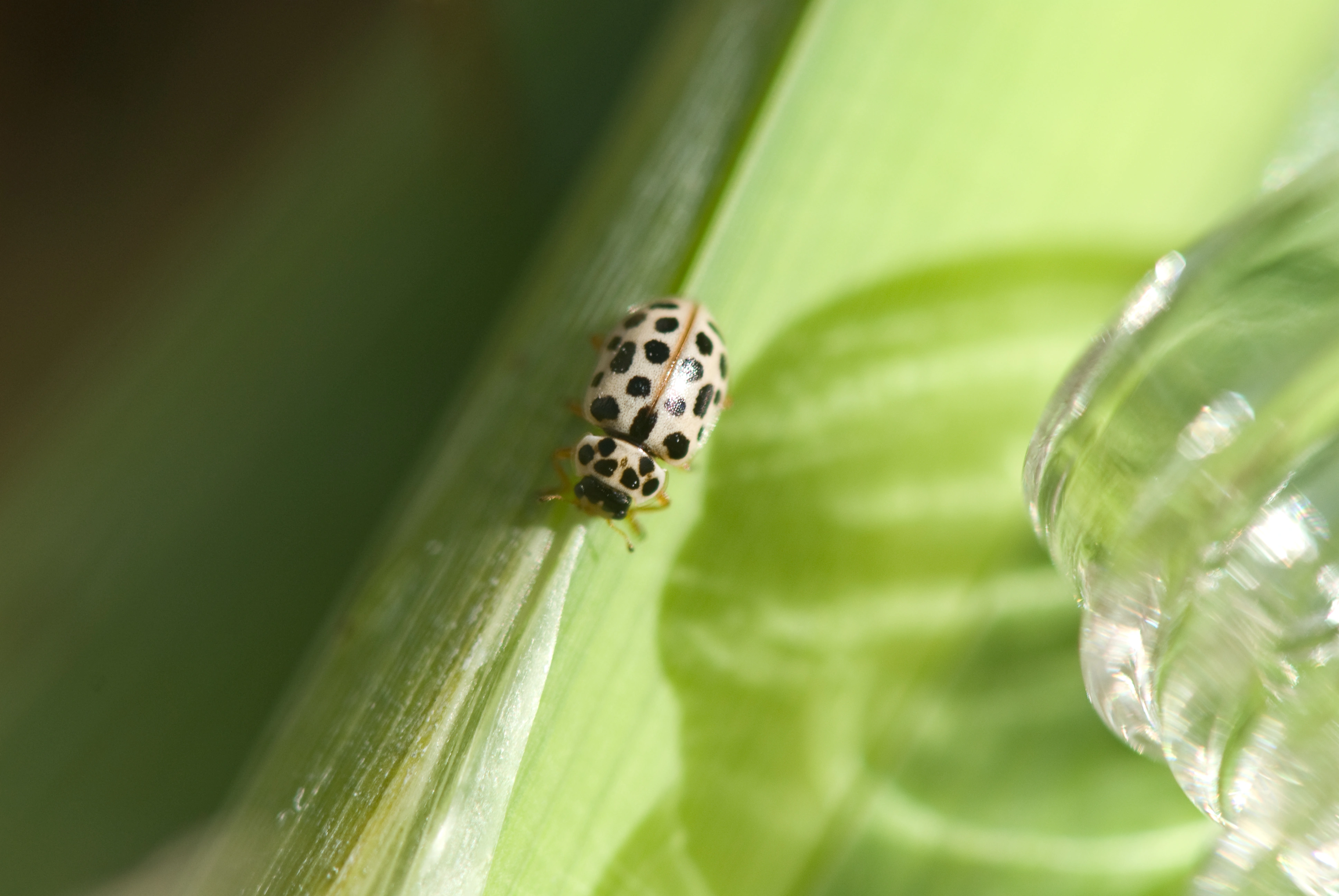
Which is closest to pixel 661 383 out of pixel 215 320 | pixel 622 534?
pixel 622 534

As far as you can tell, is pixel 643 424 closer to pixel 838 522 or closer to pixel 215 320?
pixel 838 522

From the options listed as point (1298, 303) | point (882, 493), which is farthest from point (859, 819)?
point (1298, 303)

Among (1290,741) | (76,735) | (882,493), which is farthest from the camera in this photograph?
(76,735)

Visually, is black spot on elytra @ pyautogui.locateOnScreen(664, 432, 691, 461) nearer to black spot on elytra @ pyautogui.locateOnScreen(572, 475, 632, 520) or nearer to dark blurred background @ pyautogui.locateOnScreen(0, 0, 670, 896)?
black spot on elytra @ pyautogui.locateOnScreen(572, 475, 632, 520)

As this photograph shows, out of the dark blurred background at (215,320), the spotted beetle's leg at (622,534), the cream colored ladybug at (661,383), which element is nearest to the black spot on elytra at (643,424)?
the cream colored ladybug at (661,383)

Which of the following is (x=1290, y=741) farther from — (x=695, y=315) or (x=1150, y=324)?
(x=695, y=315)

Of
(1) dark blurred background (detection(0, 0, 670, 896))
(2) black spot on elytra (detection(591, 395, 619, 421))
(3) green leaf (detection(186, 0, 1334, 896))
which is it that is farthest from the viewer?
(1) dark blurred background (detection(0, 0, 670, 896))

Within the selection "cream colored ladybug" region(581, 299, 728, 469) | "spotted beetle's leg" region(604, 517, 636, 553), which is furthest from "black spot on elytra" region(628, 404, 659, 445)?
"spotted beetle's leg" region(604, 517, 636, 553)
